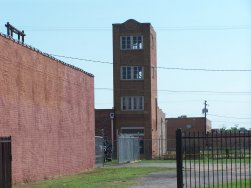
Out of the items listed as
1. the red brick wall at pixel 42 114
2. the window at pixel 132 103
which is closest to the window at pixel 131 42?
the window at pixel 132 103

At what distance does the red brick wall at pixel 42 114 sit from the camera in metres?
23.6

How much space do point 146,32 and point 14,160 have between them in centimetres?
3827

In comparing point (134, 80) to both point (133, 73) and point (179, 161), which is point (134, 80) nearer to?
point (133, 73)

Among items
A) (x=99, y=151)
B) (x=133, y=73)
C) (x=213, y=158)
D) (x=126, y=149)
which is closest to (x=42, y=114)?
(x=213, y=158)

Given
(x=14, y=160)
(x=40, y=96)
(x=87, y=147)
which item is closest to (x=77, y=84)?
(x=87, y=147)

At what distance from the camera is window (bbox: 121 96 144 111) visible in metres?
59.4

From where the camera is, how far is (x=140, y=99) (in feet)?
195

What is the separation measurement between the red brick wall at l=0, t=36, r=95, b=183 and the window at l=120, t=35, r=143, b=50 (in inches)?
932

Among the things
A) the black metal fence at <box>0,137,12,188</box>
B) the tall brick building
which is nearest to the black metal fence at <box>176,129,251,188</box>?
the black metal fence at <box>0,137,12,188</box>

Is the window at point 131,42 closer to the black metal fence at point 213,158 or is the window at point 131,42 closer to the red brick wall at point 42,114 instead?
the red brick wall at point 42,114

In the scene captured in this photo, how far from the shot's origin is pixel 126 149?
4672 centimetres

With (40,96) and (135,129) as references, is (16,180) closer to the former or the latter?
(40,96)

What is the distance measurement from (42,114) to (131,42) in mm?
33471

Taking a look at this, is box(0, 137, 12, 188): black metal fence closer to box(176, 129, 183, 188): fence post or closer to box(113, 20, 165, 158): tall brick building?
box(176, 129, 183, 188): fence post
